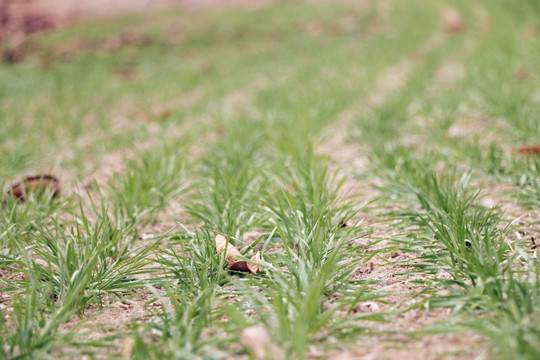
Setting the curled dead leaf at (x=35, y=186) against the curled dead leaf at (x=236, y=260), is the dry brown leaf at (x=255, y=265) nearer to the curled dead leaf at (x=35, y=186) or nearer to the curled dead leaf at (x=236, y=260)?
the curled dead leaf at (x=236, y=260)

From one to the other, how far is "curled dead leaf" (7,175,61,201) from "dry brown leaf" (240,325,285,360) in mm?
1222

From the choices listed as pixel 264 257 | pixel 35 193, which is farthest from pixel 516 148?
pixel 35 193

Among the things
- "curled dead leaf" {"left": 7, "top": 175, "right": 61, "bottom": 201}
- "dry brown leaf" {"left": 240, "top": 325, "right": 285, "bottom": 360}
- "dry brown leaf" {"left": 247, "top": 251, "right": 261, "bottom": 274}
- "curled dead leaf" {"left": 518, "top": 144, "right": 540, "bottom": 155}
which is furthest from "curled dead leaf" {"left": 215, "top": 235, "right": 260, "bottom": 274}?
"curled dead leaf" {"left": 518, "top": 144, "right": 540, "bottom": 155}

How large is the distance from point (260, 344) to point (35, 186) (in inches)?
54.5

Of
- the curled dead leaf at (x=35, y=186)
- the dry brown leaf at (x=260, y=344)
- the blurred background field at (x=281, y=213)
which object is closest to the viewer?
the dry brown leaf at (x=260, y=344)

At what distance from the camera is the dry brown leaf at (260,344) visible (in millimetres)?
789

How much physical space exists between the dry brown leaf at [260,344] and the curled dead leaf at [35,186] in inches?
48.1

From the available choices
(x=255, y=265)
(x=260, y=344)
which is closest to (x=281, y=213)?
(x=255, y=265)

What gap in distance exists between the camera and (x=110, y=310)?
1096 mm

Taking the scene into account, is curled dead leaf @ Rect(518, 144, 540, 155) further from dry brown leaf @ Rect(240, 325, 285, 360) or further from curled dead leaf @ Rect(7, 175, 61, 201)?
curled dead leaf @ Rect(7, 175, 61, 201)

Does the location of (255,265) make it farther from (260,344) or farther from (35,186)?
(35,186)

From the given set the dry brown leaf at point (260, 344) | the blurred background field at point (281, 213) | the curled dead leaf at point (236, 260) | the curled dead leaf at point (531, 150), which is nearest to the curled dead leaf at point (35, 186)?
the blurred background field at point (281, 213)

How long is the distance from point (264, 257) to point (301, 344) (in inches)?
19.3

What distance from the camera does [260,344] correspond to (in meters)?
0.80
